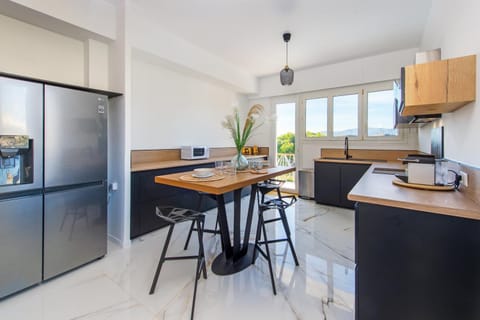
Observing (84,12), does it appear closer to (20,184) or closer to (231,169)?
(20,184)

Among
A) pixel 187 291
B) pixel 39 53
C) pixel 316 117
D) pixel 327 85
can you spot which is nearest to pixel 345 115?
pixel 316 117

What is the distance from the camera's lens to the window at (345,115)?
4375 millimetres

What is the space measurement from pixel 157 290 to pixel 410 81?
7.99ft

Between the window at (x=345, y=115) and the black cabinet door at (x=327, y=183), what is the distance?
856 millimetres

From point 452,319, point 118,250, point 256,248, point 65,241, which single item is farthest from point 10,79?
point 452,319

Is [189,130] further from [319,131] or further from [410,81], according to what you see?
[410,81]

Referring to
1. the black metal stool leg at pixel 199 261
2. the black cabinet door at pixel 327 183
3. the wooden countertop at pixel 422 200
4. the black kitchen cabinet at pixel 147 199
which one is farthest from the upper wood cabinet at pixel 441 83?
the black cabinet door at pixel 327 183

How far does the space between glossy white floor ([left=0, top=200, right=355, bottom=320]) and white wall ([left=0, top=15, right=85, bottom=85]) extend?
2.01 meters

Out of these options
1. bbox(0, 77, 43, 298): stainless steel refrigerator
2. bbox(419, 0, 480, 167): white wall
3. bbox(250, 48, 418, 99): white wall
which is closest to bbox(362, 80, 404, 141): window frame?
bbox(250, 48, 418, 99): white wall

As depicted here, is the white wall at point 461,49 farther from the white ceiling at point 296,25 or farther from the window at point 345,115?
the window at point 345,115

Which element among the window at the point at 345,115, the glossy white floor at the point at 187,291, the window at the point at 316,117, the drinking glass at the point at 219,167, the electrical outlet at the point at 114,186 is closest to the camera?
the glossy white floor at the point at 187,291

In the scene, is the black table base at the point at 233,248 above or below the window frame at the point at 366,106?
below

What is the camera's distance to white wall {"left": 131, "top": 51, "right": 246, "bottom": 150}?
10.7 ft

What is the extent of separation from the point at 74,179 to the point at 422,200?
267cm
